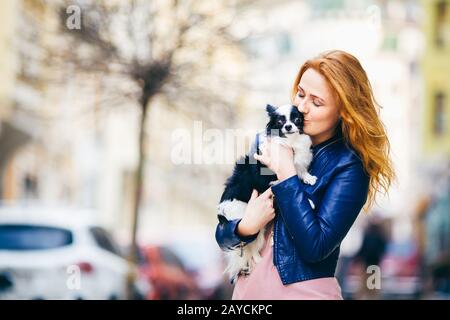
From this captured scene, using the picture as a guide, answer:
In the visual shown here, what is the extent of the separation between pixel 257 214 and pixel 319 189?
17 cm

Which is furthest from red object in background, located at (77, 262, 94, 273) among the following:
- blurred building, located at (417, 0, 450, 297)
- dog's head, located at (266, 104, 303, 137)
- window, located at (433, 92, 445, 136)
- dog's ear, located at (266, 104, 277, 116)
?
window, located at (433, 92, 445, 136)

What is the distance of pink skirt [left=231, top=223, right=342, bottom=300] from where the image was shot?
2777 millimetres

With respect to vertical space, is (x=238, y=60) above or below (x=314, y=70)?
above

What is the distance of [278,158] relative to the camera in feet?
9.20

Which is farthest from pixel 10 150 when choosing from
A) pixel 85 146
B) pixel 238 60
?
pixel 238 60

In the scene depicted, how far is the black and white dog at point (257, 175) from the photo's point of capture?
9.26ft

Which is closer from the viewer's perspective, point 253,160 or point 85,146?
point 253,160

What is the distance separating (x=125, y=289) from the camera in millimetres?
8805

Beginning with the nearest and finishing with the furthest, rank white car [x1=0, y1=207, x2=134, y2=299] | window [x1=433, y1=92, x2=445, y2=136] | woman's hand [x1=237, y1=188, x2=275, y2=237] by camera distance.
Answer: woman's hand [x1=237, y1=188, x2=275, y2=237], white car [x1=0, y1=207, x2=134, y2=299], window [x1=433, y1=92, x2=445, y2=136]

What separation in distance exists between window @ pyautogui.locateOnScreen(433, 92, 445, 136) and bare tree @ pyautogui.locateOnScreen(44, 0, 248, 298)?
1685cm

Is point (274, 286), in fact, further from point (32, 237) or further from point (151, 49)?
point (151, 49)

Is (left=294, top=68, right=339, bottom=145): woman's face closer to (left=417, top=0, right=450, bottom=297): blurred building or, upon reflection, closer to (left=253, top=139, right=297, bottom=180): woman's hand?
(left=253, top=139, right=297, bottom=180): woman's hand
